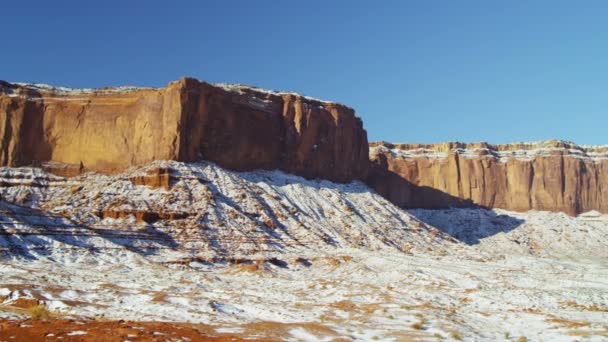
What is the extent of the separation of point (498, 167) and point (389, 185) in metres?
27.2

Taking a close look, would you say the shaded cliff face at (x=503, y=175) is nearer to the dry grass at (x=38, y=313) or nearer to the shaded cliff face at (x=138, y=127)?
the shaded cliff face at (x=138, y=127)

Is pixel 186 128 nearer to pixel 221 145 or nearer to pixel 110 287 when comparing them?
pixel 221 145

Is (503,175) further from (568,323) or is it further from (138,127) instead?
(568,323)

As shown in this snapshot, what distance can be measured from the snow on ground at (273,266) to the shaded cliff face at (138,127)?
3280 millimetres

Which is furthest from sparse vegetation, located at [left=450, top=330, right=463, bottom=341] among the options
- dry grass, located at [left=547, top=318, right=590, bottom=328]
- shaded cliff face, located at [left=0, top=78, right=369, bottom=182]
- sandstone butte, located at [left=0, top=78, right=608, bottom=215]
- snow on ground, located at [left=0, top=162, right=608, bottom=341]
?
shaded cliff face, located at [left=0, top=78, right=369, bottom=182]

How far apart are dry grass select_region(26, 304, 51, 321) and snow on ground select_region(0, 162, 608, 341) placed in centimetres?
93

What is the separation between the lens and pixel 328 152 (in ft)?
277

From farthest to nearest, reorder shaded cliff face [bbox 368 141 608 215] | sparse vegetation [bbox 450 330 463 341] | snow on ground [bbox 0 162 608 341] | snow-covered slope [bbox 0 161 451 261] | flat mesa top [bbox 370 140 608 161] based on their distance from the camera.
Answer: flat mesa top [bbox 370 140 608 161] → shaded cliff face [bbox 368 141 608 215] → snow-covered slope [bbox 0 161 451 261] → snow on ground [bbox 0 162 608 341] → sparse vegetation [bbox 450 330 463 341]

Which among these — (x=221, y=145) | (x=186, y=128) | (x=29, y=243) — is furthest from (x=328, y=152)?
(x=29, y=243)

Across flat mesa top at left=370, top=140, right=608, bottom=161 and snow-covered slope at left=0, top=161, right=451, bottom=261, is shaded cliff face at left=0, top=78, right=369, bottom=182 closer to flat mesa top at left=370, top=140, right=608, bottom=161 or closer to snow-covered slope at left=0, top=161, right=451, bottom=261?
snow-covered slope at left=0, top=161, right=451, bottom=261

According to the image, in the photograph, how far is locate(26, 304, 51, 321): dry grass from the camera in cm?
2342

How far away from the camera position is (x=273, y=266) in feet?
171

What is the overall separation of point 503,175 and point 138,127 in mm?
77501

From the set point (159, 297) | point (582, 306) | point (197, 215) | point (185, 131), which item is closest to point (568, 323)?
point (582, 306)
